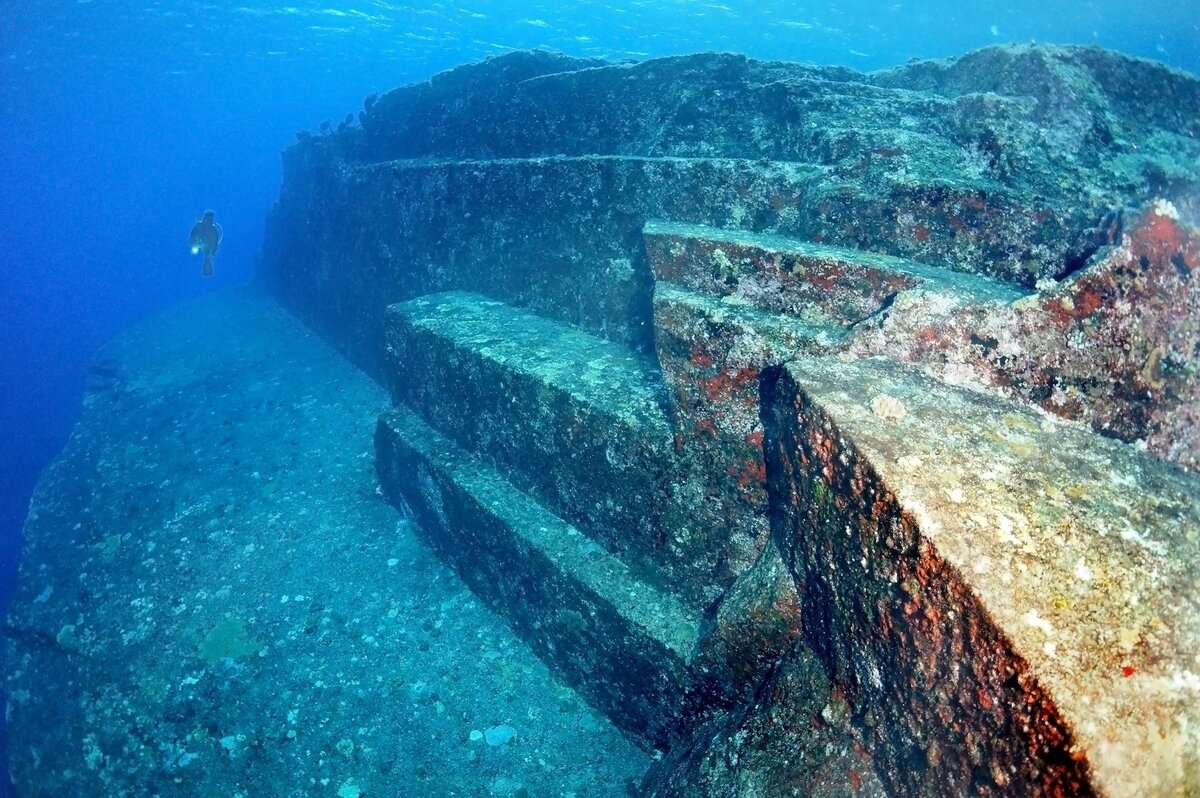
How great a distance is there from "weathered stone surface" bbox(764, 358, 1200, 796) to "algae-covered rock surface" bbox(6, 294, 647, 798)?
261 centimetres

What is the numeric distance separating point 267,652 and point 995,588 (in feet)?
18.4

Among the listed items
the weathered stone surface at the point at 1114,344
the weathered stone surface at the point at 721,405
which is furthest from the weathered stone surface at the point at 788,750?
the weathered stone surface at the point at 1114,344

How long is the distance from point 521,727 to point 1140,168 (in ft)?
19.7

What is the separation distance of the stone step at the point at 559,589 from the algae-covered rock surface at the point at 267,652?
0.29m

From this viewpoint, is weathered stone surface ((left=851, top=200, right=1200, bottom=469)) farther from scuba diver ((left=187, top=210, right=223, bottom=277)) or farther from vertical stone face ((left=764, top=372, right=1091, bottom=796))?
scuba diver ((left=187, top=210, right=223, bottom=277))

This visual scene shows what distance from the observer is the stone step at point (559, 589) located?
356cm

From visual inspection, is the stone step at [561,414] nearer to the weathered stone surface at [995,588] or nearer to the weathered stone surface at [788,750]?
the weathered stone surface at [788,750]

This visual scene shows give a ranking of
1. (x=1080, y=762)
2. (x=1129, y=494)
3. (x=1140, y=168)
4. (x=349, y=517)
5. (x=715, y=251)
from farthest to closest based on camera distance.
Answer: (x=349, y=517)
(x=1140, y=168)
(x=715, y=251)
(x=1129, y=494)
(x=1080, y=762)

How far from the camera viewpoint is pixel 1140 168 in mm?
3943

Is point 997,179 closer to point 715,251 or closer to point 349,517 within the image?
point 715,251


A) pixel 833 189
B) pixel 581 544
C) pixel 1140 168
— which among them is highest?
pixel 1140 168

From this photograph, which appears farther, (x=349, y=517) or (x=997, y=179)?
(x=349, y=517)

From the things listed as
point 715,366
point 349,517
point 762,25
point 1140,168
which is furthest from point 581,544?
point 762,25

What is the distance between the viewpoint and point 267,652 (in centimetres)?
500
